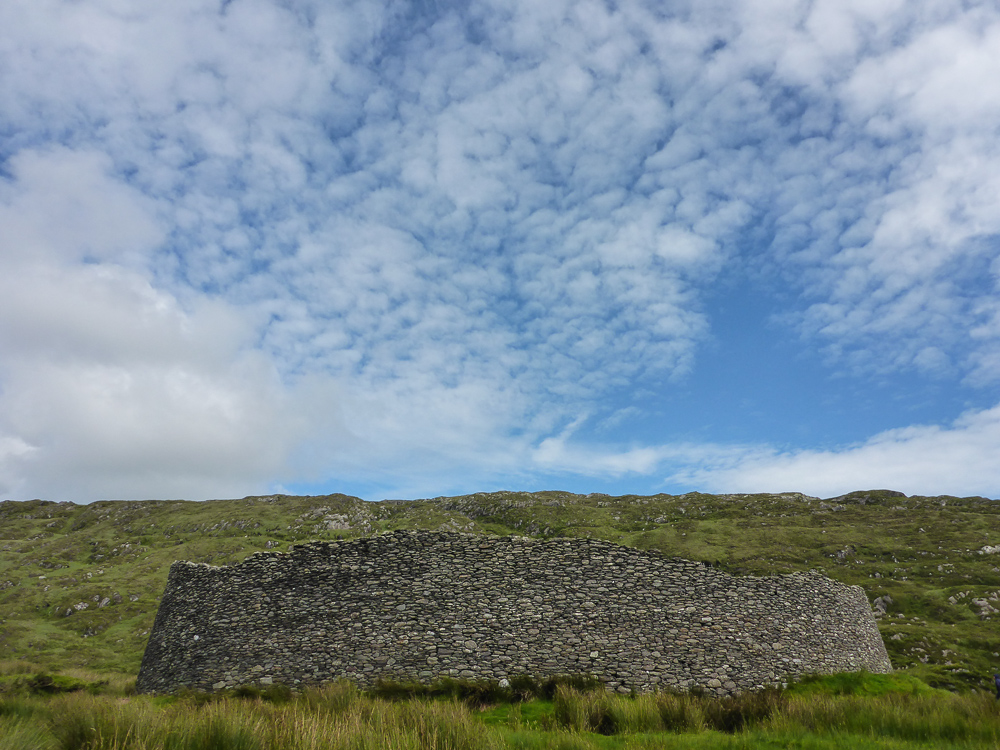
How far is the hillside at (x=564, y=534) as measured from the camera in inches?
1433

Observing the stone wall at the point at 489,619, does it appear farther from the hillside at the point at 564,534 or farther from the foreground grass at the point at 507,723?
the hillside at the point at 564,534

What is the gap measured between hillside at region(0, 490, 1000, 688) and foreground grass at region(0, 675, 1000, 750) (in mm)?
15587

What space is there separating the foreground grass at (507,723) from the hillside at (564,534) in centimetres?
1559

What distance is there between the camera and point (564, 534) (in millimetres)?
66625

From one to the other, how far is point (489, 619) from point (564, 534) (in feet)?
175

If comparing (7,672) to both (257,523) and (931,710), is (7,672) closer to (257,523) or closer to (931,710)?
(931,710)

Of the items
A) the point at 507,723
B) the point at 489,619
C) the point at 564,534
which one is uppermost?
the point at 564,534

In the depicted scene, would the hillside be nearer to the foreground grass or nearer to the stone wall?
the stone wall

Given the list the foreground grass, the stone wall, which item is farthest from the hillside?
the foreground grass

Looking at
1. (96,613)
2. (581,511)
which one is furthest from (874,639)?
(96,613)

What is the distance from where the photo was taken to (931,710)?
33.9ft

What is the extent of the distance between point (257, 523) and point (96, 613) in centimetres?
2937

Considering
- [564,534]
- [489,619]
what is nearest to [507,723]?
[489,619]

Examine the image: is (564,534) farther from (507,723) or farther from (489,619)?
(507,723)
